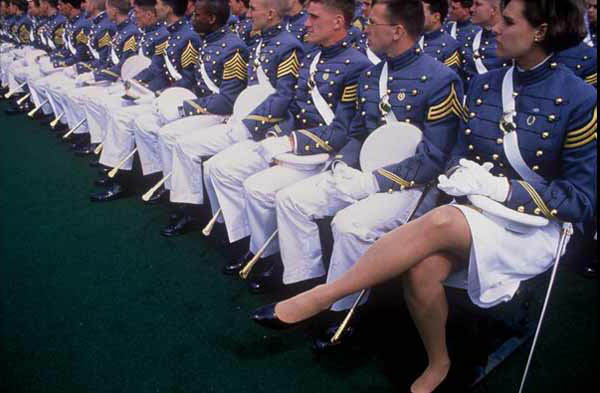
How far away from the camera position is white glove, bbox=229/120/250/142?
121 inches

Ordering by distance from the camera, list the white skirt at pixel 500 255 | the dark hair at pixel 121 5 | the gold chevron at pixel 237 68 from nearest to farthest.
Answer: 1. the white skirt at pixel 500 255
2. the gold chevron at pixel 237 68
3. the dark hair at pixel 121 5

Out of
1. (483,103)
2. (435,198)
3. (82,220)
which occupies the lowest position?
(82,220)

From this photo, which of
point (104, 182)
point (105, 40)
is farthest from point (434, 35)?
point (105, 40)

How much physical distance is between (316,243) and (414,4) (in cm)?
116

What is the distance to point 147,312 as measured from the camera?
2.39 meters

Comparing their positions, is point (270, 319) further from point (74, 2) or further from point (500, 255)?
point (74, 2)

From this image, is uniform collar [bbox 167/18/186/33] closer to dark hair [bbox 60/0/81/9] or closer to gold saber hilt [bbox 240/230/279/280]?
gold saber hilt [bbox 240/230/279/280]

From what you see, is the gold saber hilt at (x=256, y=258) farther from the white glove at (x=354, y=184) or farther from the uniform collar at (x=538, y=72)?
the uniform collar at (x=538, y=72)

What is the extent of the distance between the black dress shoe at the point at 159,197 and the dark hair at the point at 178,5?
1.38 meters

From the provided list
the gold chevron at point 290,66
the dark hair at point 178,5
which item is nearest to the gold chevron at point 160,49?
the dark hair at point 178,5

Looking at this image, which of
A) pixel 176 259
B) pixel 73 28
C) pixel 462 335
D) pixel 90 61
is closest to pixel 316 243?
pixel 462 335

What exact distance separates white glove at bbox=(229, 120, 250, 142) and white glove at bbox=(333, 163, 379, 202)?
1031 mm

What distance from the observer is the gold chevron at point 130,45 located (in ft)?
15.5

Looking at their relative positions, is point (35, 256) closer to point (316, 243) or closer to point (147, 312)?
point (147, 312)
